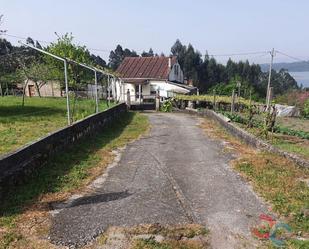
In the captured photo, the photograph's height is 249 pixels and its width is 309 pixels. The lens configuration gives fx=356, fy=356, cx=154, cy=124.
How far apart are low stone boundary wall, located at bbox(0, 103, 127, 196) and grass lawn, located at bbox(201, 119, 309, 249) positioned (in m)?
4.43

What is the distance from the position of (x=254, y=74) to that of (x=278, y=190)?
74116 millimetres

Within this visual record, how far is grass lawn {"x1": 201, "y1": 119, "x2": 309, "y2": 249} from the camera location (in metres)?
5.19

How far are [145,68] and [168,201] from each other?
35.7 metres

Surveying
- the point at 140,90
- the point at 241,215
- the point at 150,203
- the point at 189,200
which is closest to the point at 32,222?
the point at 150,203

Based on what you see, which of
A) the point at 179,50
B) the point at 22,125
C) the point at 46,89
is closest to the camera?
the point at 22,125

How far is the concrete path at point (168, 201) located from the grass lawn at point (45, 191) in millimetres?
278

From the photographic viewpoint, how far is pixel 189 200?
243 inches

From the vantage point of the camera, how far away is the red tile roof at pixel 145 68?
39.4m

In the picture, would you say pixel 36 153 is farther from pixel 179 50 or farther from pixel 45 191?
pixel 179 50

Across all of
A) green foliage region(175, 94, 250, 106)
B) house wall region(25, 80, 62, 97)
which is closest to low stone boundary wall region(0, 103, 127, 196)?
green foliage region(175, 94, 250, 106)

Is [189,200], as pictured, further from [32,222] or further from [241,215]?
[32,222]

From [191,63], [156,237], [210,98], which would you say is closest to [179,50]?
[191,63]

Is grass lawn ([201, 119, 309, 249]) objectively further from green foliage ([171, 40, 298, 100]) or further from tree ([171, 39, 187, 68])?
tree ([171, 39, 187, 68])

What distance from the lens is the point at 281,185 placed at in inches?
271
